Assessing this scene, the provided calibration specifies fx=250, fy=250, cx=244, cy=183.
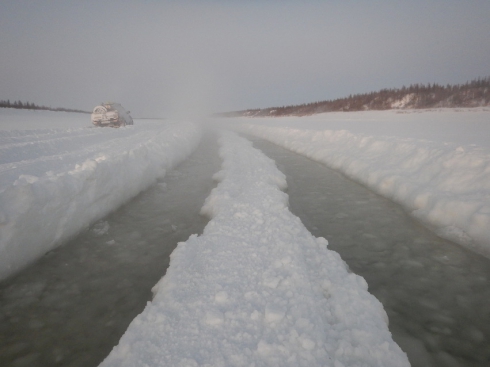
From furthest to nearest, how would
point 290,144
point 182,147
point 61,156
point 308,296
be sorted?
point 290,144 → point 182,147 → point 61,156 → point 308,296

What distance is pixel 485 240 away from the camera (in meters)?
3.30

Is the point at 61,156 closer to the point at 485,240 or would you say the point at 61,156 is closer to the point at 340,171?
the point at 340,171

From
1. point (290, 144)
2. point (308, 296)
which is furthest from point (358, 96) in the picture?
point (308, 296)

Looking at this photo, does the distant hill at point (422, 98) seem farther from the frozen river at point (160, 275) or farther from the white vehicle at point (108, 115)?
the white vehicle at point (108, 115)

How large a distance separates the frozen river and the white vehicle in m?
14.6

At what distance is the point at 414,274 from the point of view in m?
2.90

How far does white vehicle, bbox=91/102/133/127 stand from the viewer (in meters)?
16.6

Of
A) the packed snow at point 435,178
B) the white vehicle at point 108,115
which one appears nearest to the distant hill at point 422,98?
the packed snow at point 435,178

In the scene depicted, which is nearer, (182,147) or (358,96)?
(182,147)

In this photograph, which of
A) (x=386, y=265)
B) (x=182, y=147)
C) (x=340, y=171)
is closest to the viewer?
(x=386, y=265)

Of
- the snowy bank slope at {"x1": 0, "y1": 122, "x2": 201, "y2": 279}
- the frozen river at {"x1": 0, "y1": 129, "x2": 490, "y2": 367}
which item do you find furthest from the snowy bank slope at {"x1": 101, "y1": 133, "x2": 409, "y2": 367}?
the snowy bank slope at {"x1": 0, "y1": 122, "x2": 201, "y2": 279}

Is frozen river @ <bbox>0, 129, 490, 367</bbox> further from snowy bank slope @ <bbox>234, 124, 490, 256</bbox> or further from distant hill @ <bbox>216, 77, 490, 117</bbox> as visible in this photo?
distant hill @ <bbox>216, 77, 490, 117</bbox>

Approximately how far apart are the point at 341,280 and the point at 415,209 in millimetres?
2982

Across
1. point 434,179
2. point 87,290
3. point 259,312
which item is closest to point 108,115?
point 87,290
